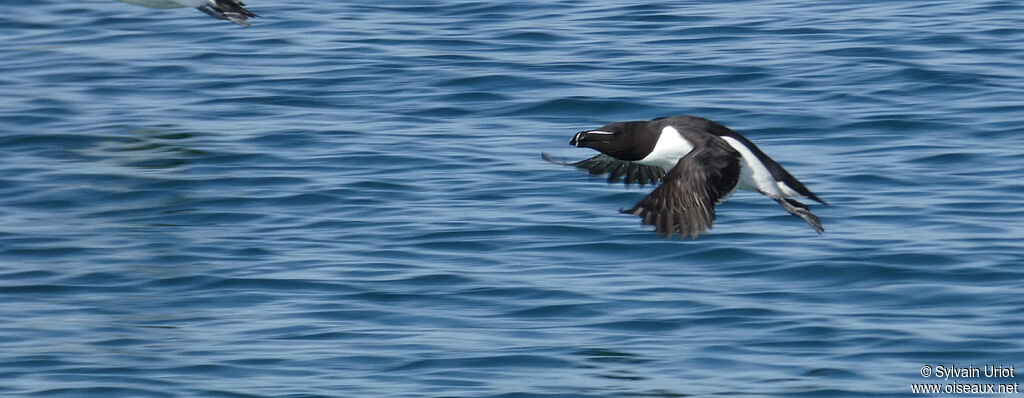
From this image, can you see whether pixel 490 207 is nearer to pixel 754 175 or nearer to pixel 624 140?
pixel 624 140

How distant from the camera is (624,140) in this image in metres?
8.53

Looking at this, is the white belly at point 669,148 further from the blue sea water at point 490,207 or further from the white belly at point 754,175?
the blue sea water at point 490,207

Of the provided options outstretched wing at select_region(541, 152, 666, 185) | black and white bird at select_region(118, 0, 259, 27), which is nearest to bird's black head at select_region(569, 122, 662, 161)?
outstretched wing at select_region(541, 152, 666, 185)

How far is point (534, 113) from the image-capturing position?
41.9 ft

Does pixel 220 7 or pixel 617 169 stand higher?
pixel 220 7

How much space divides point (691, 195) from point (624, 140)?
0.75 metres

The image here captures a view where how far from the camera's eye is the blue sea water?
826 cm

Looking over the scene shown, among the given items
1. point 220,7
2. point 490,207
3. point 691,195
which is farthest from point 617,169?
point 220,7

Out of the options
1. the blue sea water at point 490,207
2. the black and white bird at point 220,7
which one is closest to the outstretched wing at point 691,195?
the blue sea water at point 490,207

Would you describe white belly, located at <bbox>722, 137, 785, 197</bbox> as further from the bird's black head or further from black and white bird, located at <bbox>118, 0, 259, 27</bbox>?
black and white bird, located at <bbox>118, 0, 259, 27</bbox>

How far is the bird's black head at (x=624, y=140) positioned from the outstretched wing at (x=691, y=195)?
1.74 feet

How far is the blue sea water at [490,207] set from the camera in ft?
27.1

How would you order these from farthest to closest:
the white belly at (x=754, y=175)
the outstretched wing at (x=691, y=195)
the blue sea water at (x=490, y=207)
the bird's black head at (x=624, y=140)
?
the bird's black head at (x=624, y=140)
the white belly at (x=754, y=175)
the blue sea water at (x=490, y=207)
the outstretched wing at (x=691, y=195)

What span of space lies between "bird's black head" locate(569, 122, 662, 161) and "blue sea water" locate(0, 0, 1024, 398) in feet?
2.72
